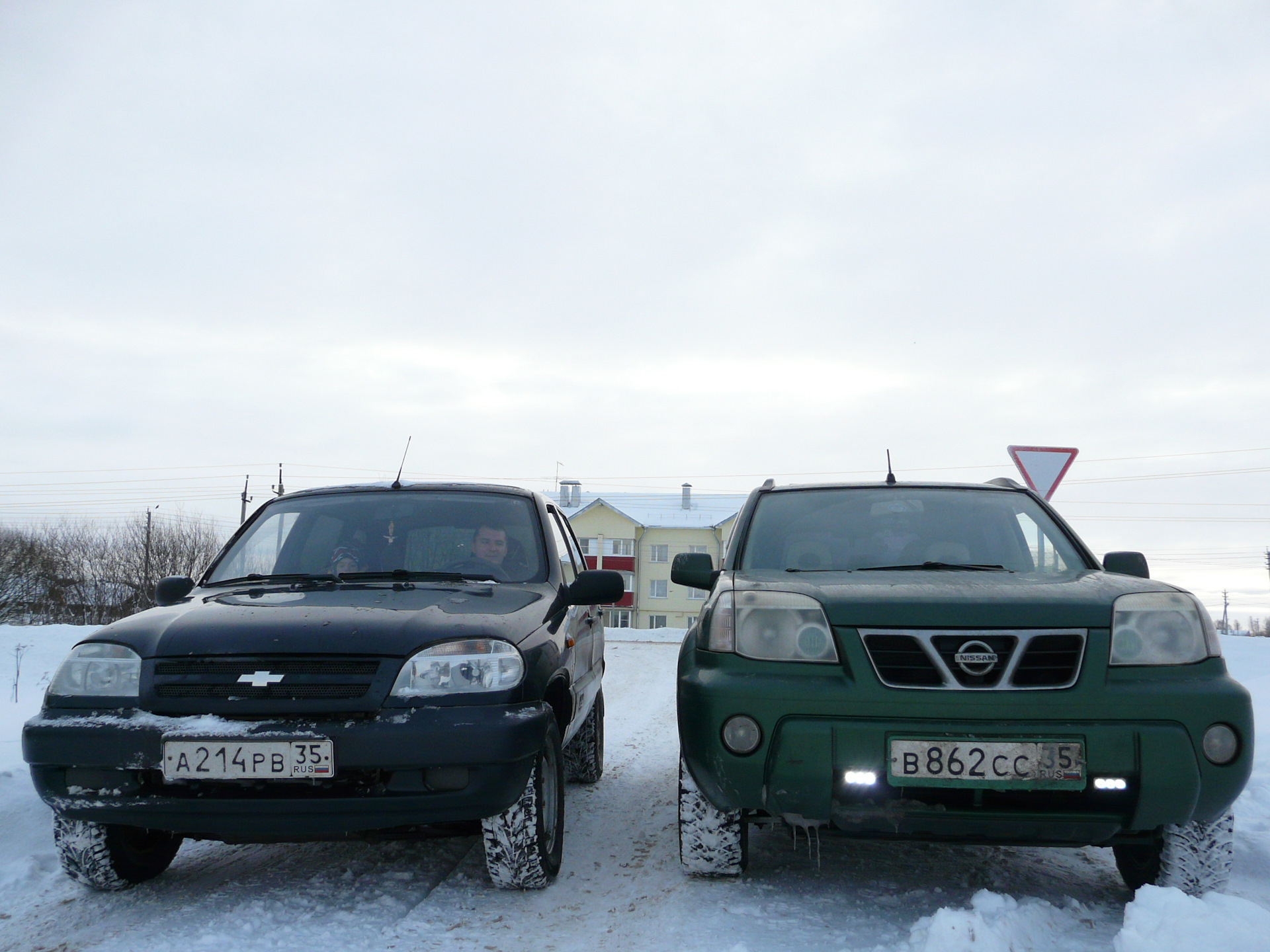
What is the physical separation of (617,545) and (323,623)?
192ft

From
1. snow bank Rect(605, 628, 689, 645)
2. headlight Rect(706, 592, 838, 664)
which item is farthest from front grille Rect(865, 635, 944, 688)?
snow bank Rect(605, 628, 689, 645)

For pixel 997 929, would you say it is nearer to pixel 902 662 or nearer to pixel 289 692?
pixel 902 662

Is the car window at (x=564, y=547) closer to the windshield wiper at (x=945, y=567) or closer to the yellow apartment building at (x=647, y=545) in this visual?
the windshield wiper at (x=945, y=567)

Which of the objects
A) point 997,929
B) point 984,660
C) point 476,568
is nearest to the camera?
point 997,929

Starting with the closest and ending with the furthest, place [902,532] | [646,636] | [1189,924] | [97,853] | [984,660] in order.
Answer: [1189,924] → [984,660] → [97,853] → [902,532] → [646,636]

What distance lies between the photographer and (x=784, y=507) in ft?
14.6

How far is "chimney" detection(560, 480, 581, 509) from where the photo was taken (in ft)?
212

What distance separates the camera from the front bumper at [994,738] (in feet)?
9.09

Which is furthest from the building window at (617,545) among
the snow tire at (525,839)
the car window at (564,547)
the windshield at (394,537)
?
the snow tire at (525,839)

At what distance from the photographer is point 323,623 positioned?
10.5 feet

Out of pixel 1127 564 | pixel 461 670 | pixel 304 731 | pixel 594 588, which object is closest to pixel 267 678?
pixel 304 731

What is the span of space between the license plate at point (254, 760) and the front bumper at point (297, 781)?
3 cm

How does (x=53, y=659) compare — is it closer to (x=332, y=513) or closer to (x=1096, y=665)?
(x=332, y=513)

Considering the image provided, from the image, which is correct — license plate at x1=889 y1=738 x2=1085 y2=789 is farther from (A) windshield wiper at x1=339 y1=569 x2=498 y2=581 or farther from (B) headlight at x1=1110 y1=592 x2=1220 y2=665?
(A) windshield wiper at x1=339 y1=569 x2=498 y2=581
